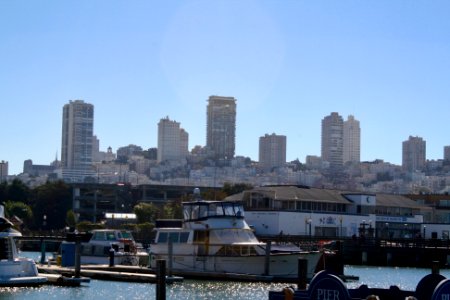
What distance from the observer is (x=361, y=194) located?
93.8 meters

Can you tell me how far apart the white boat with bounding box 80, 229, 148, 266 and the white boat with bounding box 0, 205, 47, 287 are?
43.1 feet

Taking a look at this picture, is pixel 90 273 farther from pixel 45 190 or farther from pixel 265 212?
pixel 45 190

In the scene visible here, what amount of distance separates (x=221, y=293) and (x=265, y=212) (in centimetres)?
4182

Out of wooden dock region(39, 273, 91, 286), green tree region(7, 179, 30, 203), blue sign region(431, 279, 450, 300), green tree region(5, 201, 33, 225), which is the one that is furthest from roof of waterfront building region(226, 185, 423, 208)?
blue sign region(431, 279, 450, 300)

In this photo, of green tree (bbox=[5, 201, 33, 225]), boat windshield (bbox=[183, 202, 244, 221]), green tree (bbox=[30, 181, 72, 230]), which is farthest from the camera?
green tree (bbox=[30, 181, 72, 230])

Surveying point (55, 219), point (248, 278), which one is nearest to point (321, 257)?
point (248, 278)

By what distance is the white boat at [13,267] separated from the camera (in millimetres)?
40031

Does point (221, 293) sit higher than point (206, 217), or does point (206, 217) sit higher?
point (206, 217)

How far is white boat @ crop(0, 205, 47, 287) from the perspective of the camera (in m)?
40.0

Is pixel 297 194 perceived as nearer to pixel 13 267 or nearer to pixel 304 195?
pixel 304 195

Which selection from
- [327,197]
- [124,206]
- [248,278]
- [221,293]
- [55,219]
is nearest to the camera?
[221,293]

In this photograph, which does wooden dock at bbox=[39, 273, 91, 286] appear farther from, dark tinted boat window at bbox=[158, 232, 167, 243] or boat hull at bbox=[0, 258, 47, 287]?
dark tinted boat window at bbox=[158, 232, 167, 243]

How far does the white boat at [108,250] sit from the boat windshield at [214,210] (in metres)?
5.61

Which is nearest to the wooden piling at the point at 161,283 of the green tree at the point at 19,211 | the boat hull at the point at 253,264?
the boat hull at the point at 253,264
